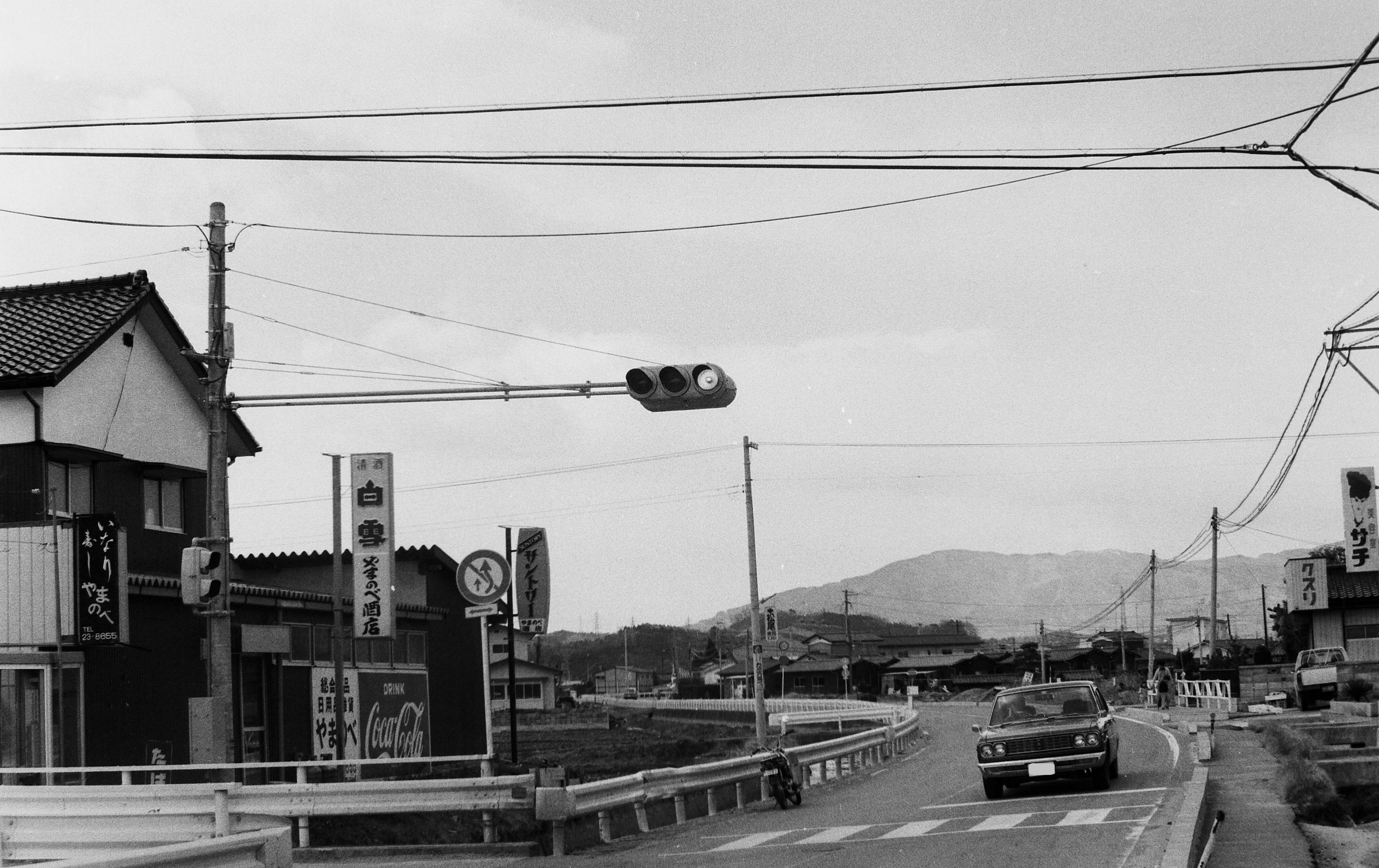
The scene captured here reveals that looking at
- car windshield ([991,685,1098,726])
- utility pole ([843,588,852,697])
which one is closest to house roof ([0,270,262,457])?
car windshield ([991,685,1098,726])

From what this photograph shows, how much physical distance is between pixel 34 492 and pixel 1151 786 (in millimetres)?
17736

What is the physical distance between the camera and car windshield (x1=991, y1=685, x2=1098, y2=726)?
20.1m

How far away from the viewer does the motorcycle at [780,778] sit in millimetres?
21078

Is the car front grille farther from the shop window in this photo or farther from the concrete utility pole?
the shop window

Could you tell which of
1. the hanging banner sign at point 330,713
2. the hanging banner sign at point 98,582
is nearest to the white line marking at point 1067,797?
the hanging banner sign at point 330,713

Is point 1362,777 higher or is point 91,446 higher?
point 91,446

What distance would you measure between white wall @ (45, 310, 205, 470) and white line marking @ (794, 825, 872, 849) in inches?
564

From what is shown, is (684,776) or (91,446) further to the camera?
(91,446)

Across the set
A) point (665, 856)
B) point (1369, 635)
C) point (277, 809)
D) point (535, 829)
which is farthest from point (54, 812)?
point (1369, 635)

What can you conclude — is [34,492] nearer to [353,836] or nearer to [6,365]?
[6,365]

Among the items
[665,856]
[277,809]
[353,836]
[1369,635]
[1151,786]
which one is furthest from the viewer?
[1369,635]

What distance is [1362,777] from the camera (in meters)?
18.7

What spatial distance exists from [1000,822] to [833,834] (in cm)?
197

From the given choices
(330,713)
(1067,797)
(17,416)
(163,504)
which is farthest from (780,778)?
(17,416)
